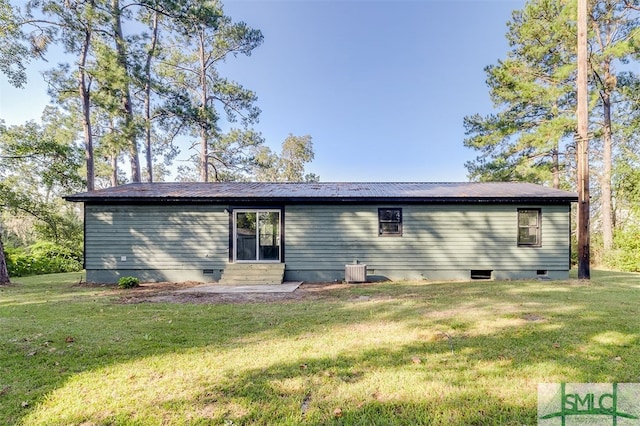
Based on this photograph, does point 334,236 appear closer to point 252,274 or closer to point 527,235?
point 252,274

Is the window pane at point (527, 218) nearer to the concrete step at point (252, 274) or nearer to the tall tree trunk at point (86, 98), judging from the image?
the concrete step at point (252, 274)

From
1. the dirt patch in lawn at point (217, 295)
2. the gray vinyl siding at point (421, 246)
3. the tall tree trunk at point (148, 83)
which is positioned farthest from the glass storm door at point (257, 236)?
the tall tree trunk at point (148, 83)

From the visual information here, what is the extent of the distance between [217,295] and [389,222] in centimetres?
577

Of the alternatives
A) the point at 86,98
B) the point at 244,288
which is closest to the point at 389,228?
the point at 244,288

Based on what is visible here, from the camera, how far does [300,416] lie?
2.26 metres

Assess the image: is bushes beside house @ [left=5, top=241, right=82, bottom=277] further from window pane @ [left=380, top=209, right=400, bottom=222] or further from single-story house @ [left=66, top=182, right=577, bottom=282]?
window pane @ [left=380, top=209, right=400, bottom=222]

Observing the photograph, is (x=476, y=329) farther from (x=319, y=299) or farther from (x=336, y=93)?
(x=336, y=93)

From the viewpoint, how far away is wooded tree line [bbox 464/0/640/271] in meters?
13.5

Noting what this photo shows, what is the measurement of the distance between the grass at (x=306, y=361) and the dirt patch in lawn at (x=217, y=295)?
34.7 inches

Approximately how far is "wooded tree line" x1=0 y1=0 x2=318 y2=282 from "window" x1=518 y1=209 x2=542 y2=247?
14.1 metres

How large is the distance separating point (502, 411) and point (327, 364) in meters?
1.57

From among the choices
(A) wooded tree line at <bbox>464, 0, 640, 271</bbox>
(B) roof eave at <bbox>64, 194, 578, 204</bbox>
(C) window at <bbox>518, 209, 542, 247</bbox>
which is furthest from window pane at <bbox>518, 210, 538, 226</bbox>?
(A) wooded tree line at <bbox>464, 0, 640, 271</bbox>

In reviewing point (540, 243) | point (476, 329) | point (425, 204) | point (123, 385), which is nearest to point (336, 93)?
point (425, 204)

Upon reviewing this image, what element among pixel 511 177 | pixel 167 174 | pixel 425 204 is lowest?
pixel 425 204
